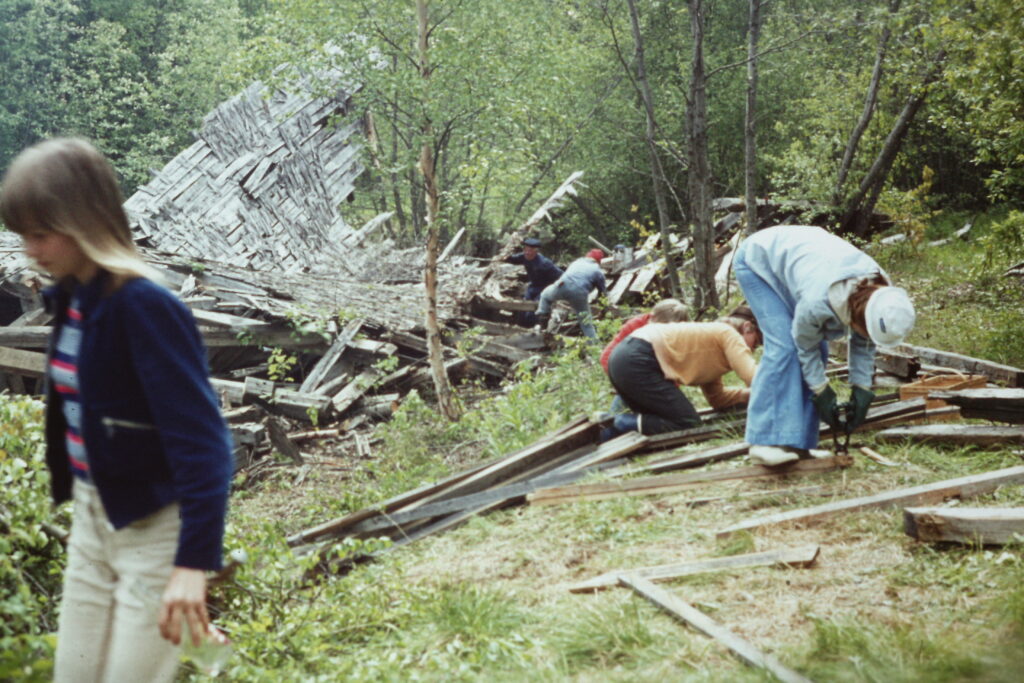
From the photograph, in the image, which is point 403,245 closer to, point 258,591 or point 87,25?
point 87,25

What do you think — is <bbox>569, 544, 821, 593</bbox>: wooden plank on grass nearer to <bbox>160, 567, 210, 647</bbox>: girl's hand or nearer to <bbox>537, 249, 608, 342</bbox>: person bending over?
<bbox>160, 567, 210, 647</bbox>: girl's hand

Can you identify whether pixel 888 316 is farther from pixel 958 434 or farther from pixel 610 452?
pixel 610 452

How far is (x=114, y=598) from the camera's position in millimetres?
2105

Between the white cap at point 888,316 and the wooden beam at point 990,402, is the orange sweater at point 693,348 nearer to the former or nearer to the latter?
the wooden beam at point 990,402

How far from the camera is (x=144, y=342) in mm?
1928

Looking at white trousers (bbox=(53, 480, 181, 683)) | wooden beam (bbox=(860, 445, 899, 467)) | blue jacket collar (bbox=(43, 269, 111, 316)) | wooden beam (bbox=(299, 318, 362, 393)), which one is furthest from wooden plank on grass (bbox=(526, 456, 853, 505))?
wooden beam (bbox=(299, 318, 362, 393))

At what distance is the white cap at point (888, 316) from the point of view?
4574 millimetres

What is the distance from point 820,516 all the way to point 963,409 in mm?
2697

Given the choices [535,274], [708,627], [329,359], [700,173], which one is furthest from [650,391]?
[535,274]

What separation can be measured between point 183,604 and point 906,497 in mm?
4328

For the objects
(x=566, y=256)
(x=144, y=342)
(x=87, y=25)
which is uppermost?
(x=87, y=25)

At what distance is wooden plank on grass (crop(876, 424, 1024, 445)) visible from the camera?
5.99 meters

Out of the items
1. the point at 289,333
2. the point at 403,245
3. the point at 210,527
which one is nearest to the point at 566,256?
the point at 403,245

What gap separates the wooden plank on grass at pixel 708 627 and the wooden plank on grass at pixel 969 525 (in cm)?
130
